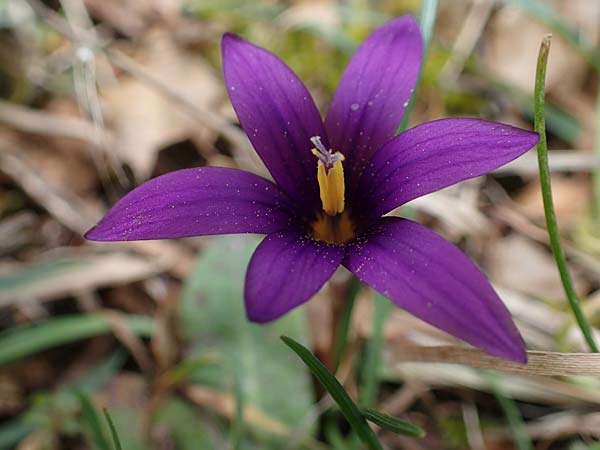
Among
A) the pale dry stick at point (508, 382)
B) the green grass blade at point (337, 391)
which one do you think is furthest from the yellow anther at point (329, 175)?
the pale dry stick at point (508, 382)

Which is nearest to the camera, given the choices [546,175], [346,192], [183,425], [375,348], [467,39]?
[546,175]

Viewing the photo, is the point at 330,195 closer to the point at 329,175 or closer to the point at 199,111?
the point at 329,175

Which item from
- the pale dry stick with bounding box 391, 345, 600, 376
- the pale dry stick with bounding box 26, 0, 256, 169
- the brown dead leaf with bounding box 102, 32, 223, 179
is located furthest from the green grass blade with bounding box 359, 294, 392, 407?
the brown dead leaf with bounding box 102, 32, 223, 179

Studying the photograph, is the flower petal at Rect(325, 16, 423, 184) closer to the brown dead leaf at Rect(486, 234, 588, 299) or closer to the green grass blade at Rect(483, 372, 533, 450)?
the green grass blade at Rect(483, 372, 533, 450)

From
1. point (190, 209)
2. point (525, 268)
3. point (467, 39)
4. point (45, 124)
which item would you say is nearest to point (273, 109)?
point (190, 209)

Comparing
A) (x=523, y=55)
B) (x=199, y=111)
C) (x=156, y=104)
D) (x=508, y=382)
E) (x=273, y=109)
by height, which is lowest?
(x=508, y=382)

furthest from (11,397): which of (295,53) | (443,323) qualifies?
(295,53)

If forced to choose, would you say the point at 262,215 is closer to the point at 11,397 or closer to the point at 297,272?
the point at 297,272
